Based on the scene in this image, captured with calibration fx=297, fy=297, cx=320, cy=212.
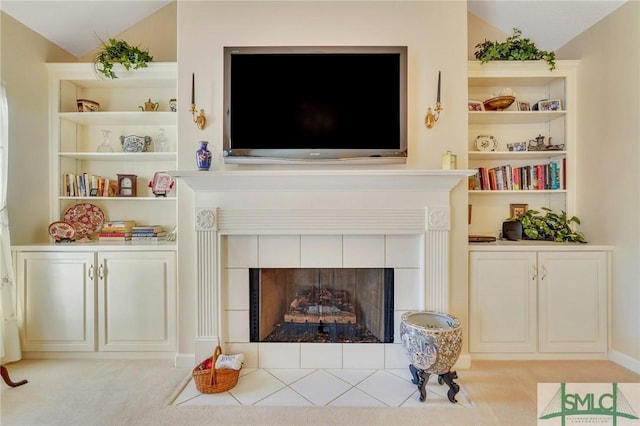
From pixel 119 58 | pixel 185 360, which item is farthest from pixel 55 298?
pixel 119 58

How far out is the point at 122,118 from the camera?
99.1 inches

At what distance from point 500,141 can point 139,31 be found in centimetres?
338

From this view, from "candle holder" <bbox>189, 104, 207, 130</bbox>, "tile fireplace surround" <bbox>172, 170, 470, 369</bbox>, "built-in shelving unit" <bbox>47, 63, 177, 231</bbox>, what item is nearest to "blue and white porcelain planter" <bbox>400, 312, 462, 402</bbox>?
"tile fireplace surround" <bbox>172, 170, 470, 369</bbox>

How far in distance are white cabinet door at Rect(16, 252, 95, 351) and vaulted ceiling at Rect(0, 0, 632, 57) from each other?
1.81 m

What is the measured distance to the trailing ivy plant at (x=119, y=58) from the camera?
2.32 m

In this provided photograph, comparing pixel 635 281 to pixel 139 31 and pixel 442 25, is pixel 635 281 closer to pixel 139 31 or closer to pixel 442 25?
pixel 442 25

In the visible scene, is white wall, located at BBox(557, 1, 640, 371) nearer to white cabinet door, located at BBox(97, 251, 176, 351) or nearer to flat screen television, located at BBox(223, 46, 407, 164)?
flat screen television, located at BBox(223, 46, 407, 164)

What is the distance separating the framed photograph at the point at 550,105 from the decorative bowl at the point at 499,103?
299mm

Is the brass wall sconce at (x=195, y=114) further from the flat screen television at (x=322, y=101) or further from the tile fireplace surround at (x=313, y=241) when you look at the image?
the tile fireplace surround at (x=313, y=241)

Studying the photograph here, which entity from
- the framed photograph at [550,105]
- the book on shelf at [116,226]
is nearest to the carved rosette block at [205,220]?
the book on shelf at [116,226]

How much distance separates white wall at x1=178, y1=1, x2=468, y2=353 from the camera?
6.93 feet

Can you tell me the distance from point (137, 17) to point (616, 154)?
3996 mm

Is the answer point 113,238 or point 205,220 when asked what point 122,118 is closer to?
point 113,238

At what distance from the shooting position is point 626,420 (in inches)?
62.2
